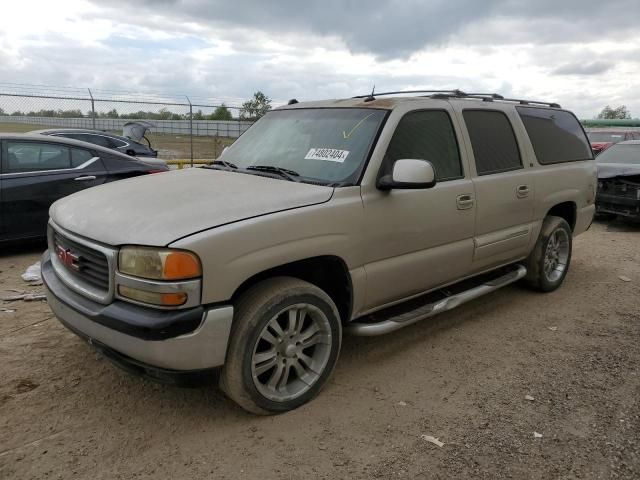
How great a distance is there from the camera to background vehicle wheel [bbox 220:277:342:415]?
2.90 meters

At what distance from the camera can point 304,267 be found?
3369mm

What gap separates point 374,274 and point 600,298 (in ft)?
10.5

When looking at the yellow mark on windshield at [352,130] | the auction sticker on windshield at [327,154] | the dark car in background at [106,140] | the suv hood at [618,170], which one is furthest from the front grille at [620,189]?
the dark car in background at [106,140]

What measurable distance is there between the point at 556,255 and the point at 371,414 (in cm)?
337

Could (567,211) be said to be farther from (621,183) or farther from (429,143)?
(621,183)

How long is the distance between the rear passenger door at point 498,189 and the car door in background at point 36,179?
476cm

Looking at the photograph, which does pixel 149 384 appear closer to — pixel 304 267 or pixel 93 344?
pixel 93 344

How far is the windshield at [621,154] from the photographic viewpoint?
977cm

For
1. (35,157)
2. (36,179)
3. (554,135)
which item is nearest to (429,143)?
(554,135)

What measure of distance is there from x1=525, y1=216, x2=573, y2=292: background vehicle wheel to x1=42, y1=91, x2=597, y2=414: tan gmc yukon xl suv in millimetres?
346

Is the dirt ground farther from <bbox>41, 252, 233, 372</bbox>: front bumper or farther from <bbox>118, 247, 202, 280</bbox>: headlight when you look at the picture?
<bbox>118, 247, 202, 280</bbox>: headlight

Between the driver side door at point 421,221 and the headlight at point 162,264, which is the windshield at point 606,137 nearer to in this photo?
the driver side door at point 421,221

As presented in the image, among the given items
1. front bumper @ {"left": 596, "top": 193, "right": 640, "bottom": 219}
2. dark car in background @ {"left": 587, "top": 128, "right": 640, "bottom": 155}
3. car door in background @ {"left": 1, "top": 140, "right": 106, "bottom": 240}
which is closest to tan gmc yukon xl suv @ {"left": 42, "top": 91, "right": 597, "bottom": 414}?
car door in background @ {"left": 1, "top": 140, "right": 106, "bottom": 240}

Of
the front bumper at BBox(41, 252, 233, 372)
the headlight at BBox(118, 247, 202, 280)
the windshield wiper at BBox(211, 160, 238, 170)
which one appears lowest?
the front bumper at BBox(41, 252, 233, 372)
